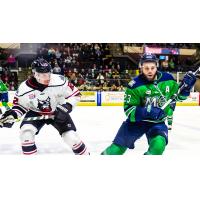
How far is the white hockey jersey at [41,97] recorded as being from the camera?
84.9 inches

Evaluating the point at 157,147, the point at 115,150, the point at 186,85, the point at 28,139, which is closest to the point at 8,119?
the point at 28,139

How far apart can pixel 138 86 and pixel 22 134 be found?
0.76 m

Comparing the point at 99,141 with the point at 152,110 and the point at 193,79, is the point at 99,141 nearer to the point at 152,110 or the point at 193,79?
the point at 152,110

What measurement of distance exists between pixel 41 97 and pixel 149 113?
2.18 feet

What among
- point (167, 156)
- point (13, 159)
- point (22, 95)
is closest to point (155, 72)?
point (167, 156)

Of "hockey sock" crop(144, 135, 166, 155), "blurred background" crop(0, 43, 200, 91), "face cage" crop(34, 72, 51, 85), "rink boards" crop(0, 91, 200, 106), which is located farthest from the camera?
"rink boards" crop(0, 91, 200, 106)

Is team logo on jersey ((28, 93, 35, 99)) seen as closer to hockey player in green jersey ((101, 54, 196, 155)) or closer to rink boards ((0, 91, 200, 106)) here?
hockey player in green jersey ((101, 54, 196, 155))

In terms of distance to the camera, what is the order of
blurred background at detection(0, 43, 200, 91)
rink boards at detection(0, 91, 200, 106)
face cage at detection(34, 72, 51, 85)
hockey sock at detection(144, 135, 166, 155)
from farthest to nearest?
rink boards at detection(0, 91, 200, 106) < blurred background at detection(0, 43, 200, 91) < face cage at detection(34, 72, 51, 85) < hockey sock at detection(144, 135, 166, 155)

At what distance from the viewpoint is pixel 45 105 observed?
217 centimetres

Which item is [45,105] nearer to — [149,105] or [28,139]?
[28,139]

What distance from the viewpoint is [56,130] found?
2279 mm

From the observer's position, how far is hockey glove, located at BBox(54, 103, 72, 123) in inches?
83.9

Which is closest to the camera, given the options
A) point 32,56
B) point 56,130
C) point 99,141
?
point 56,130

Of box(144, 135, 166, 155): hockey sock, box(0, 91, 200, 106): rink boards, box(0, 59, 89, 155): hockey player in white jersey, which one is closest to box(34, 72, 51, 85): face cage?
box(0, 59, 89, 155): hockey player in white jersey
